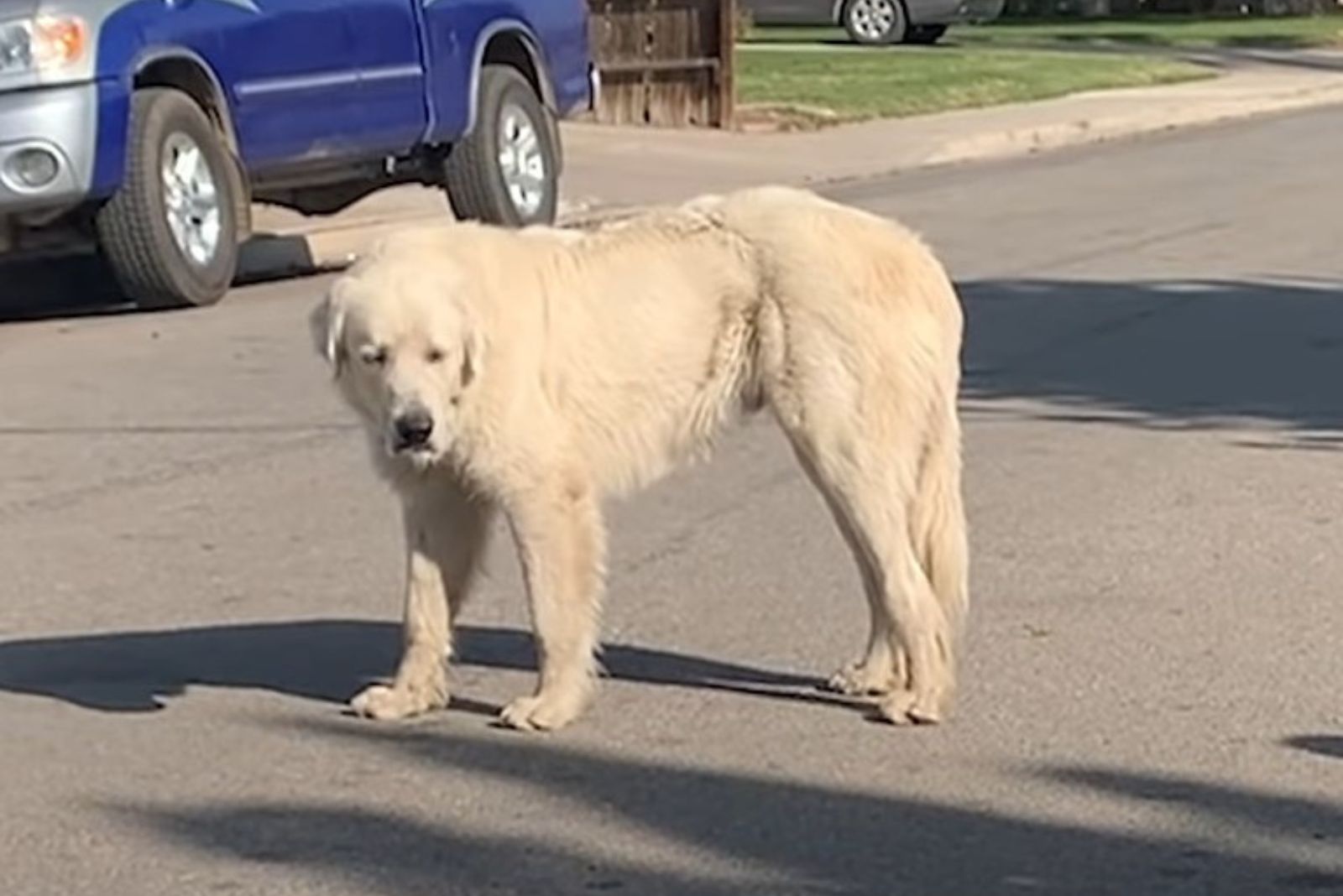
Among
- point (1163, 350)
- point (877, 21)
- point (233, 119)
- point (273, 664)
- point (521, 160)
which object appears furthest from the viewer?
point (877, 21)

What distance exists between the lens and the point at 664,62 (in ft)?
88.9

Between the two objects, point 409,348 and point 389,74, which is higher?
point 409,348

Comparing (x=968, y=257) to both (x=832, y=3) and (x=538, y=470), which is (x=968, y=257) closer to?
(x=538, y=470)

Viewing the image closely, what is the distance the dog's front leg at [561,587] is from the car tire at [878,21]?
33109mm

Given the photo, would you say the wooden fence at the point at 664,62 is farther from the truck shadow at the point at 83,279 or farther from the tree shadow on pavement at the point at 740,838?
the tree shadow on pavement at the point at 740,838

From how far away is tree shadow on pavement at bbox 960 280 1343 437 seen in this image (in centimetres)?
1161

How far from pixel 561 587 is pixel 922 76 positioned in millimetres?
25553

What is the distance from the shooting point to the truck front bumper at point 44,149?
14336 mm

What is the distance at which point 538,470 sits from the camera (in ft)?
22.4

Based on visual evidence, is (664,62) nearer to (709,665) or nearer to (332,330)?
(709,665)

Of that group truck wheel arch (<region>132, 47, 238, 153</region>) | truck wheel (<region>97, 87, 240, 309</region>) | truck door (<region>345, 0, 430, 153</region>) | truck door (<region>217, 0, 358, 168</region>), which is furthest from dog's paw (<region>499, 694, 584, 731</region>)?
truck door (<region>345, 0, 430, 153</region>)

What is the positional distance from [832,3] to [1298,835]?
35447 millimetres

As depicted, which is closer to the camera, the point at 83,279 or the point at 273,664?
the point at 273,664

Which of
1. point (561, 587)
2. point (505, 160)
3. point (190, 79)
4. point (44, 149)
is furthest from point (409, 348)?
point (505, 160)
